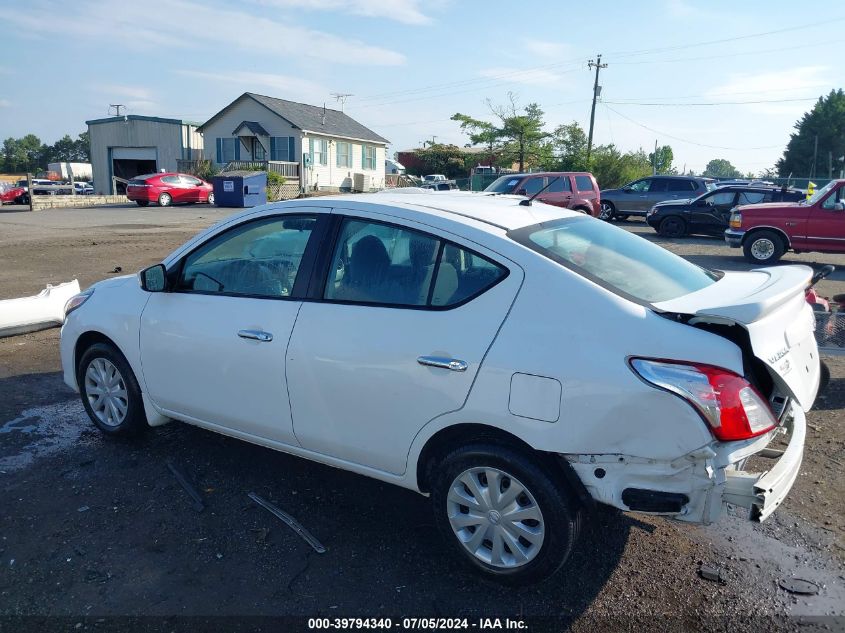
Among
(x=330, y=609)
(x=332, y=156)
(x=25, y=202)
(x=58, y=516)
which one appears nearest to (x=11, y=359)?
(x=58, y=516)

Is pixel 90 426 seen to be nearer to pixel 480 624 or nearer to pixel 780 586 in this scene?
pixel 480 624

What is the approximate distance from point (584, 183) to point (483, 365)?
736 inches

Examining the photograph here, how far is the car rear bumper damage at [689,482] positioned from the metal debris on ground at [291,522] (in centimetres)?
145

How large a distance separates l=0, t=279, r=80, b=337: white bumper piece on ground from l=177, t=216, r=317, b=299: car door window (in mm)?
4244

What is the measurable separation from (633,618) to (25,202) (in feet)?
127

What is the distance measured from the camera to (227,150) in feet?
144

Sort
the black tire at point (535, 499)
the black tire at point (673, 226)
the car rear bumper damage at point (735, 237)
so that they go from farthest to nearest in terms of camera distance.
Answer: the black tire at point (673, 226) → the car rear bumper damage at point (735, 237) → the black tire at point (535, 499)

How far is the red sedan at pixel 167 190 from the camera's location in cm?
3059

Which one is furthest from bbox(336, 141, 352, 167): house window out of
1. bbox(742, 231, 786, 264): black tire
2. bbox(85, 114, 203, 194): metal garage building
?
bbox(742, 231, 786, 264): black tire

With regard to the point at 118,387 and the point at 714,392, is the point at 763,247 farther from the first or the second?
the point at 118,387

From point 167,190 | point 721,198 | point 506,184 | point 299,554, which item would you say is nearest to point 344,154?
point 167,190

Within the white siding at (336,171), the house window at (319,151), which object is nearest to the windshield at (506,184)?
the white siding at (336,171)

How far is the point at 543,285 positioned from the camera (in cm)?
294

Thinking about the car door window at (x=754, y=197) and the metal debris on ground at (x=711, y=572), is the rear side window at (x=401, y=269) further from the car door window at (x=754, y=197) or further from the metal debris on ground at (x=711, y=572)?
the car door window at (x=754, y=197)
